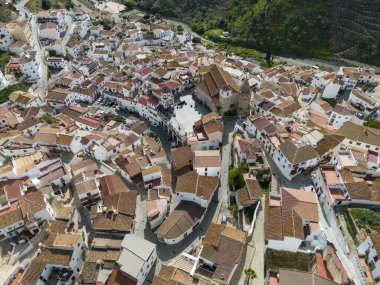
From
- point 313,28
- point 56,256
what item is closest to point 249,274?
point 56,256

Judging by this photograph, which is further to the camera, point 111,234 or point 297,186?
point 297,186

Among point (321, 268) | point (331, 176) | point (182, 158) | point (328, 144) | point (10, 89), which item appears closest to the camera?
point (321, 268)

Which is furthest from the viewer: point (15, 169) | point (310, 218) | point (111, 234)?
point (15, 169)

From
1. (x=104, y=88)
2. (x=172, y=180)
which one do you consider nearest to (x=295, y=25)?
(x=104, y=88)

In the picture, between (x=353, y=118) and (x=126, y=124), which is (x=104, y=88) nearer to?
(x=126, y=124)

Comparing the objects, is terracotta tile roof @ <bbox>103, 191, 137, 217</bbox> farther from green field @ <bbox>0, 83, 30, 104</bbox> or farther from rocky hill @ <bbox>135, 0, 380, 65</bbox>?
rocky hill @ <bbox>135, 0, 380, 65</bbox>

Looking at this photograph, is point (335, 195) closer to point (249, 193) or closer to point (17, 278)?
point (249, 193)

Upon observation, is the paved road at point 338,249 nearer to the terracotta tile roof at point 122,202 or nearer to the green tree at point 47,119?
the terracotta tile roof at point 122,202

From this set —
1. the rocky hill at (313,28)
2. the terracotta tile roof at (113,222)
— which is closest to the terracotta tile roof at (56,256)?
the terracotta tile roof at (113,222)
